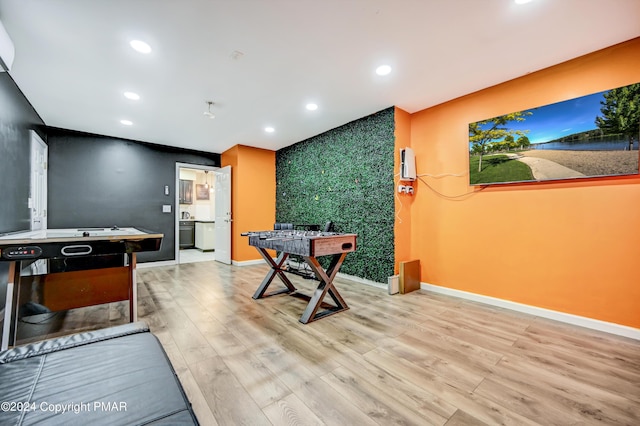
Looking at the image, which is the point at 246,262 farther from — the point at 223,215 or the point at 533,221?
the point at 533,221

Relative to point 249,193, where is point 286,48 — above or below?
above

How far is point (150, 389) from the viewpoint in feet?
2.70

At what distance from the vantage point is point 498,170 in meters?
3.09

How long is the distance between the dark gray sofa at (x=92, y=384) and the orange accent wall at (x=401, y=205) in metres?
3.20

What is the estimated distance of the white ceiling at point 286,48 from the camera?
2.00 m

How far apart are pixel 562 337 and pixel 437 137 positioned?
2625 millimetres

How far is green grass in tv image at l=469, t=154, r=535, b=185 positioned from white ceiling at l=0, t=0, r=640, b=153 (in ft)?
2.98

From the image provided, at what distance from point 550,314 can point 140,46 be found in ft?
15.8

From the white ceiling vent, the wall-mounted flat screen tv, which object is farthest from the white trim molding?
the wall-mounted flat screen tv

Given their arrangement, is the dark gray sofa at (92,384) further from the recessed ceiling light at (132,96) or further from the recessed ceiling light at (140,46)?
the recessed ceiling light at (132,96)

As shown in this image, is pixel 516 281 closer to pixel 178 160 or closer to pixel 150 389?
pixel 150 389

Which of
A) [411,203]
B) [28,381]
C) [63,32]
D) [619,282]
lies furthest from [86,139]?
[619,282]

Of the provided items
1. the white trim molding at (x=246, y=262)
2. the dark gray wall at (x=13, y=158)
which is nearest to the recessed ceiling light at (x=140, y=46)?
the dark gray wall at (x=13, y=158)

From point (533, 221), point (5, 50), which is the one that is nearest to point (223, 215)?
point (5, 50)
